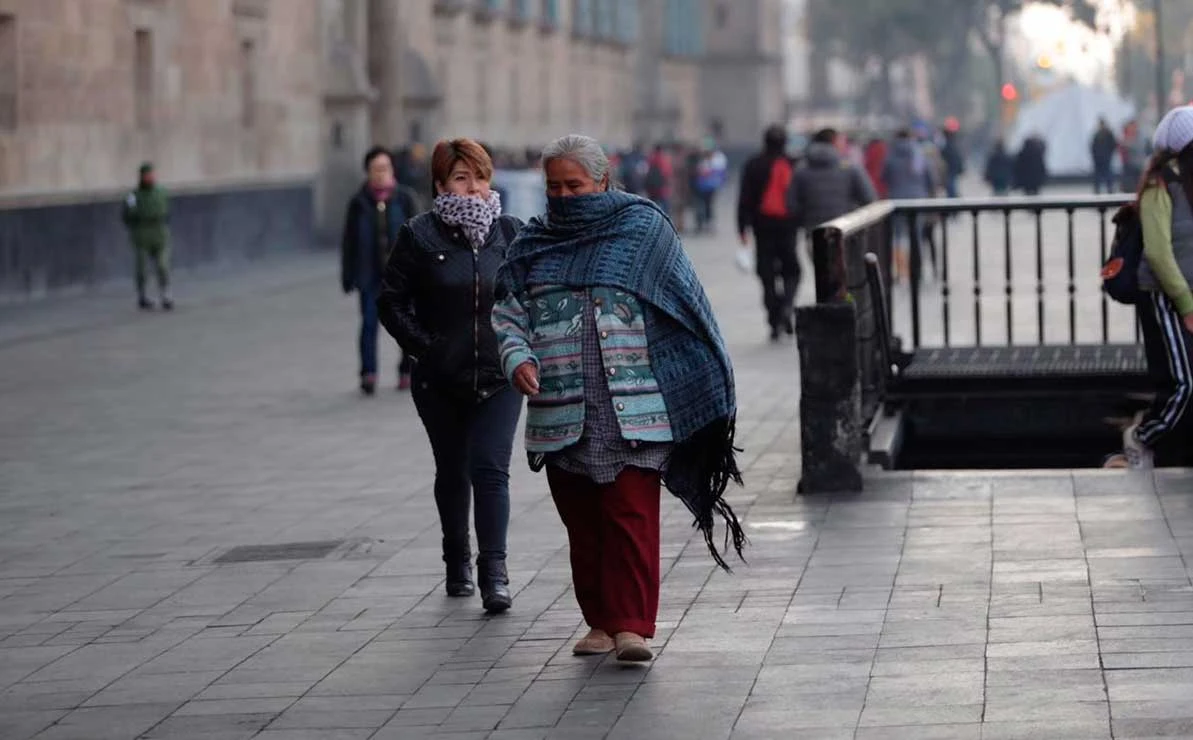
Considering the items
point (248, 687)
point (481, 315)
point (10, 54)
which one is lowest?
point (248, 687)

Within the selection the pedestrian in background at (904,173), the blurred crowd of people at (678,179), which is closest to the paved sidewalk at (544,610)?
the pedestrian in background at (904,173)

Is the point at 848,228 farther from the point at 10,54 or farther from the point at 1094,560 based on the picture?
the point at 10,54

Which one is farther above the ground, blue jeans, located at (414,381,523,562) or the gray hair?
the gray hair

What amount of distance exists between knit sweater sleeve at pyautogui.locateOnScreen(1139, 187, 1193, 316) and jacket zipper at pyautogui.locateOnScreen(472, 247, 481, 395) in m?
3.35

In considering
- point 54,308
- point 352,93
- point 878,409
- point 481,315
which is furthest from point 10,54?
point 481,315

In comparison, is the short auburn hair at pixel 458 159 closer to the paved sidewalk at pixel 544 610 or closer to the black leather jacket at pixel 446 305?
the black leather jacket at pixel 446 305

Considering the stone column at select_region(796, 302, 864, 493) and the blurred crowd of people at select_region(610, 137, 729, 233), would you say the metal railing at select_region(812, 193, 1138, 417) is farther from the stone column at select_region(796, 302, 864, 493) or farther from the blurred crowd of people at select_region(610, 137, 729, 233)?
the blurred crowd of people at select_region(610, 137, 729, 233)

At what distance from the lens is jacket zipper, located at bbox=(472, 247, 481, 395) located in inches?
342

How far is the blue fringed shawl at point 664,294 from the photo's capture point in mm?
7582

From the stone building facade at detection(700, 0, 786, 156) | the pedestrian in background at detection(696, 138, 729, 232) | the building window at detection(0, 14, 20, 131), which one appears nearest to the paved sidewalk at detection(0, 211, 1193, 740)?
the building window at detection(0, 14, 20, 131)

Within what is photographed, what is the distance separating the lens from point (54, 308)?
24.8m

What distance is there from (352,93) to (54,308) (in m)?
13.5

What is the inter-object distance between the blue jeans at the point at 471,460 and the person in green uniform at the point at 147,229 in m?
16.2

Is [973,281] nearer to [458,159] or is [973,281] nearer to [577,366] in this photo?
[458,159]
